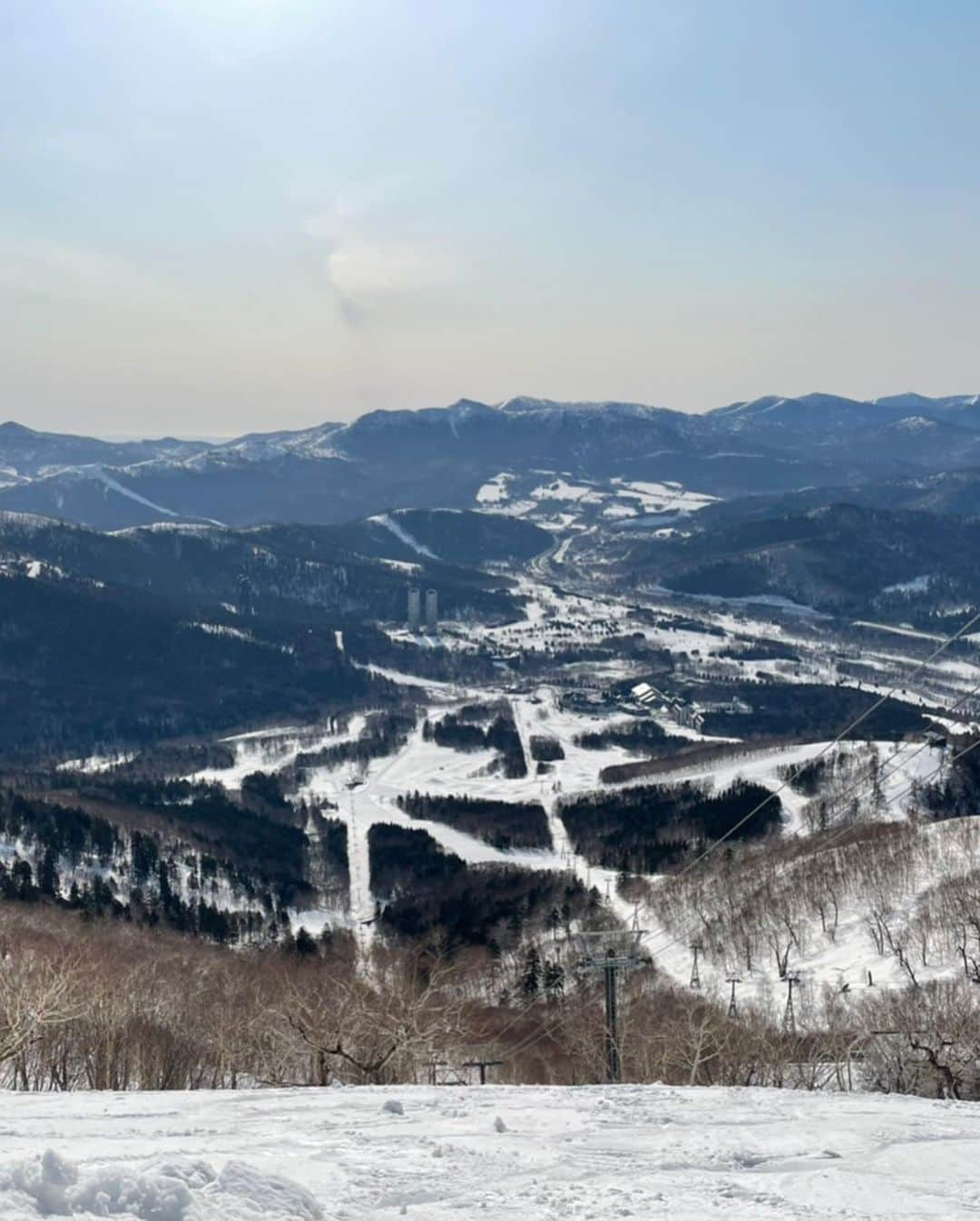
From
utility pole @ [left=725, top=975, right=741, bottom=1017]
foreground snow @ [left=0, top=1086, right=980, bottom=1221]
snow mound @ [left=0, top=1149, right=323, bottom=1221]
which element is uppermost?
snow mound @ [left=0, top=1149, right=323, bottom=1221]

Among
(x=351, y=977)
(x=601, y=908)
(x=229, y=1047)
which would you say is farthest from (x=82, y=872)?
(x=229, y=1047)

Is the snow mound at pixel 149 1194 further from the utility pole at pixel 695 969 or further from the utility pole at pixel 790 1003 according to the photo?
the utility pole at pixel 695 969

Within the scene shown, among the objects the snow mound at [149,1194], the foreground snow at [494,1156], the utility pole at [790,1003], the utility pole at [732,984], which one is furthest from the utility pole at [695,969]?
the snow mound at [149,1194]

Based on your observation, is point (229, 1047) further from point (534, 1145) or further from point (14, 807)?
point (14, 807)

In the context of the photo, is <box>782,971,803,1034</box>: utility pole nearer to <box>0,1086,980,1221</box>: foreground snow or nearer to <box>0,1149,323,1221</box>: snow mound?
<box>0,1086,980,1221</box>: foreground snow

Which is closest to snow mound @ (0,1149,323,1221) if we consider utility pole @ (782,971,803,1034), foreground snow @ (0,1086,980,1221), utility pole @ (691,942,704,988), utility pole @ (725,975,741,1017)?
foreground snow @ (0,1086,980,1221)

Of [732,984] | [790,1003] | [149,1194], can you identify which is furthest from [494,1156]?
[732,984]
